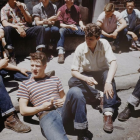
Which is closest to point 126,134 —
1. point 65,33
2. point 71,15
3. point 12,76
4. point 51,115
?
point 51,115

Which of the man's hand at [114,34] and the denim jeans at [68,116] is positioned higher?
the man's hand at [114,34]

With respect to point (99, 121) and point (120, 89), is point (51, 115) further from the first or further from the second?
point (120, 89)

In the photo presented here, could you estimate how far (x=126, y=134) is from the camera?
2834 millimetres

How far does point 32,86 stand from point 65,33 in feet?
9.42

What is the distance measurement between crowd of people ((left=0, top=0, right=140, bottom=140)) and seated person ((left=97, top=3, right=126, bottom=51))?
3 cm

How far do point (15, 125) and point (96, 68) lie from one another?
5.06ft

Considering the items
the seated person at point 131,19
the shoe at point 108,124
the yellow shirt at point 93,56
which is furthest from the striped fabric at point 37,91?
the seated person at point 131,19

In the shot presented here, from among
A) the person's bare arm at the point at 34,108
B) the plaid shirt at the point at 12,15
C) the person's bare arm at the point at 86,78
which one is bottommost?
the person's bare arm at the point at 34,108

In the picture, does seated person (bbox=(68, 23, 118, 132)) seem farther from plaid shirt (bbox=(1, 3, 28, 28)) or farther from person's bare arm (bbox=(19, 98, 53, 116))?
plaid shirt (bbox=(1, 3, 28, 28))

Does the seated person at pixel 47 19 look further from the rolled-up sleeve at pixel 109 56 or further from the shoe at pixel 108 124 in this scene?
the shoe at pixel 108 124

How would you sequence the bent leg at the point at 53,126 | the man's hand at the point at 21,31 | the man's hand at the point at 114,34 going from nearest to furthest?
the bent leg at the point at 53,126 → the man's hand at the point at 21,31 → the man's hand at the point at 114,34

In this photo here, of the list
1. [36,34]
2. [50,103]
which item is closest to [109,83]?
[50,103]

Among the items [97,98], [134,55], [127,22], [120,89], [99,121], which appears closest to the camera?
[99,121]

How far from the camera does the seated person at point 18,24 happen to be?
181 inches
